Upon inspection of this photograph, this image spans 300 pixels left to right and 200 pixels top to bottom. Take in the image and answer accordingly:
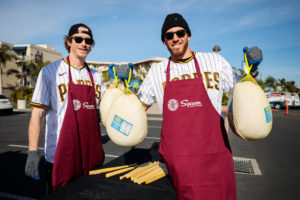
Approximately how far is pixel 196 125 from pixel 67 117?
1.18 metres

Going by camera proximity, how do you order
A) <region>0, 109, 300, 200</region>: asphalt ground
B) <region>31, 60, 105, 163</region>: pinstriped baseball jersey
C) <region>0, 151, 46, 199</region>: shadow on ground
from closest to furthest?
<region>31, 60, 105, 163</region>: pinstriped baseball jersey
<region>0, 109, 300, 200</region>: asphalt ground
<region>0, 151, 46, 199</region>: shadow on ground

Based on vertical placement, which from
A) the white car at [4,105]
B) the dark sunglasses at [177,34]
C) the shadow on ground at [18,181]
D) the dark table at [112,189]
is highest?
the dark sunglasses at [177,34]

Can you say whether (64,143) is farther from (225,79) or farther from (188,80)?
(225,79)

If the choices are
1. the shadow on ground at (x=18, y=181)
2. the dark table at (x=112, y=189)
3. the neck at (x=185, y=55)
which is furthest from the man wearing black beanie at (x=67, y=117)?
the shadow on ground at (x=18, y=181)

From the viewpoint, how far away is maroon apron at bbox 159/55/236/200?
1407 millimetres

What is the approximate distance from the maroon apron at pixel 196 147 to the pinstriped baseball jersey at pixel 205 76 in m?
0.10

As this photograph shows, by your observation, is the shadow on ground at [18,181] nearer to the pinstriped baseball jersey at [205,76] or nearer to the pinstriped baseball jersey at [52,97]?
the pinstriped baseball jersey at [52,97]

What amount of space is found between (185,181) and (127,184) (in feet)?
1.80

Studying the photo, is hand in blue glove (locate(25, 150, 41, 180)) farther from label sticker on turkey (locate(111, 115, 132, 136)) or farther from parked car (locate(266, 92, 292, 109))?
parked car (locate(266, 92, 292, 109))

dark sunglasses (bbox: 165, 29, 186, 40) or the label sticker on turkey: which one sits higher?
dark sunglasses (bbox: 165, 29, 186, 40)

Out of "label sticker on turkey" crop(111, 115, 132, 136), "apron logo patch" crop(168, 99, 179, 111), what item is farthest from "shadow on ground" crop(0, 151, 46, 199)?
"apron logo patch" crop(168, 99, 179, 111)

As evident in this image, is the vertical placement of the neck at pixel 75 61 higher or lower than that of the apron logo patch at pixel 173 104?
higher

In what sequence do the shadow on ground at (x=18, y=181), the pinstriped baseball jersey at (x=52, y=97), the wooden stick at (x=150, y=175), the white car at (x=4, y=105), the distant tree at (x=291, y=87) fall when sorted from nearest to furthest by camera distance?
the wooden stick at (x=150, y=175) → the pinstriped baseball jersey at (x=52, y=97) → the shadow on ground at (x=18, y=181) → the white car at (x=4, y=105) → the distant tree at (x=291, y=87)

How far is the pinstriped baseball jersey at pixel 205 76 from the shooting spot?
5.13 feet
